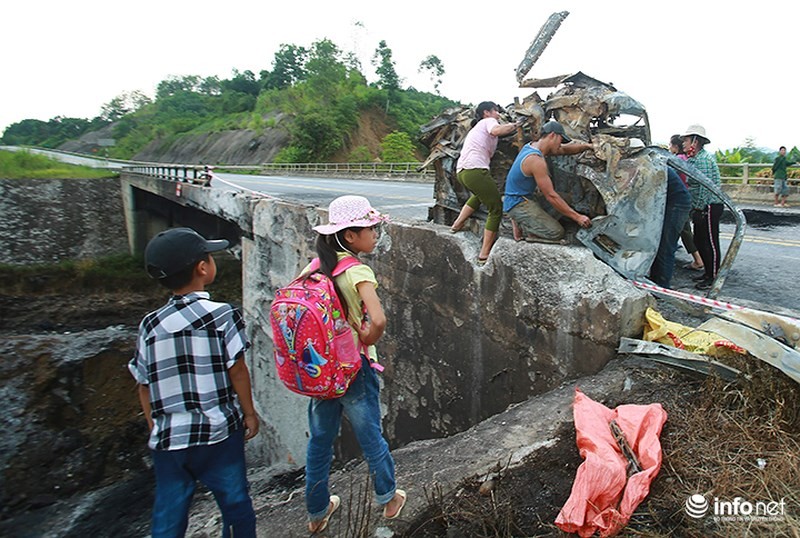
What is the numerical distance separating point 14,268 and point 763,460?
22059mm

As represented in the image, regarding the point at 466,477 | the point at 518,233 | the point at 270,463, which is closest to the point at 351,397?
the point at 466,477

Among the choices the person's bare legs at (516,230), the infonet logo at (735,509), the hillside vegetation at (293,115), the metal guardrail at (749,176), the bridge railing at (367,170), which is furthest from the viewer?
the hillside vegetation at (293,115)

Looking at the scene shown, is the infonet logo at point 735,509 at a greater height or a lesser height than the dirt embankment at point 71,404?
greater

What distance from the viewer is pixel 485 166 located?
431cm

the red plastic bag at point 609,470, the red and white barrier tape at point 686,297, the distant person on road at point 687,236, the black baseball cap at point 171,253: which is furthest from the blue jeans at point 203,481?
the distant person on road at point 687,236

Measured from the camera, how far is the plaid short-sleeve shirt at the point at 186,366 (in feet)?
6.81

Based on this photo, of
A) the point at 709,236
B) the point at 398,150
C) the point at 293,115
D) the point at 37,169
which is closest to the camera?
the point at 709,236

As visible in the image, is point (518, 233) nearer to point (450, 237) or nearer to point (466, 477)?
point (450, 237)

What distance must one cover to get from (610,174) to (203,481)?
128 inches

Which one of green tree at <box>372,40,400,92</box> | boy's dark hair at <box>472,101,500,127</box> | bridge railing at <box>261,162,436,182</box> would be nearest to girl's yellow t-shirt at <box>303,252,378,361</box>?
boy's dark hair at <box>472,101,500,127</box>

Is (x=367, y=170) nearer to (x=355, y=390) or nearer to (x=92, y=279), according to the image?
(x=92, y=279)

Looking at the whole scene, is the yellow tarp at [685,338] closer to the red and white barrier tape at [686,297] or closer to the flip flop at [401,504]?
the red and white barrier tape at [686,297]

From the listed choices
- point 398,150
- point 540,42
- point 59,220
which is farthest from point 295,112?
point 540,42

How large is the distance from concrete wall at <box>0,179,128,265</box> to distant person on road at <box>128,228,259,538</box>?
21066 millimetres
